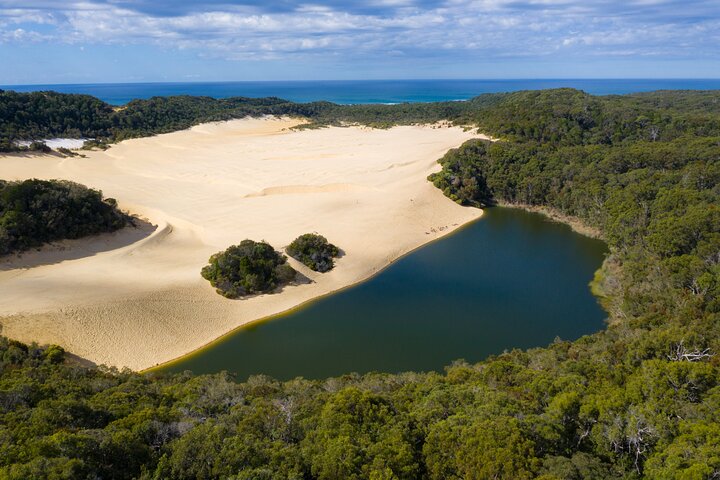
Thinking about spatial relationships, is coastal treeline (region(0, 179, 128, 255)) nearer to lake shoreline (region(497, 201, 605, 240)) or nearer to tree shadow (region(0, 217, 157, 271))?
tree shadow (region(0, 217, 157, 271))

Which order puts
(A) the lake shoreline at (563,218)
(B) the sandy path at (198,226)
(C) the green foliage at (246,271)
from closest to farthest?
(B) the sandy path at (198,226), (C) the green foliage at (246,271), (A) the lake shoreline at (563,218)

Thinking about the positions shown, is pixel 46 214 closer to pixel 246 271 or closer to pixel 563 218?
pixel 246 271

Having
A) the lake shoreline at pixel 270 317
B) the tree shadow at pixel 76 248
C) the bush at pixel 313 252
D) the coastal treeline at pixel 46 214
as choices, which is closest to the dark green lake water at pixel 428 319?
the lake shoreline at pixel 270 317

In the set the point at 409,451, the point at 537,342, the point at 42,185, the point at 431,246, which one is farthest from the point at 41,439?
the point at 431,246

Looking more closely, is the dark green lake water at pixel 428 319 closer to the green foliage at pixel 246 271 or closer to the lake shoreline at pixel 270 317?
the lake shoreline at pixel 270 317

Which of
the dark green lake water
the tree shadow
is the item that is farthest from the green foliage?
the tree shadow

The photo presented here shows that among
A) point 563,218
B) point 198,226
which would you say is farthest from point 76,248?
point 563,218
